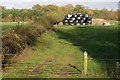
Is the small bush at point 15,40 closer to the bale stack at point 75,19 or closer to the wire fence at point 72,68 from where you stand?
the wire fence at point 72,68

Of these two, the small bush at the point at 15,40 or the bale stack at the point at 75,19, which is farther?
the bale stack at the point at 75,19

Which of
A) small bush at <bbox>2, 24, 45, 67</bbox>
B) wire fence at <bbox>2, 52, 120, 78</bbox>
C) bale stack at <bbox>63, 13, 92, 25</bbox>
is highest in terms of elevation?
bale stack at <bbox>63, 13, 92, 25</bbox>

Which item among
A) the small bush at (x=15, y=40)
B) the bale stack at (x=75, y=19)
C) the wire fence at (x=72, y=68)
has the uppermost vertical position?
the bale stack at (x=75, y=19)

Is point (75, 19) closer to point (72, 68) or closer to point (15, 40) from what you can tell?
point (15, 40)

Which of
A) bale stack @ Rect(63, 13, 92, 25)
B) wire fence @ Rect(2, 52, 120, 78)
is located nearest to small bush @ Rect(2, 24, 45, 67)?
wire fence @ Rect(2, 52, 120, 78)

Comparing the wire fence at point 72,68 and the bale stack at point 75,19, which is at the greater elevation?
the bale stack at point 75,19

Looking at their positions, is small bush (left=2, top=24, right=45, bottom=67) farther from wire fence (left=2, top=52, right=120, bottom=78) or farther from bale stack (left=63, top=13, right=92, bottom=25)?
bale stack (left=63, top=13, right=92, bottom=25)

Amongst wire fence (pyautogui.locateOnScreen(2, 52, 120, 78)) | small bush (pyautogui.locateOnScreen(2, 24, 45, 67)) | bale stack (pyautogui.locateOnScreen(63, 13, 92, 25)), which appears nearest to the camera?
wire fence (pyautogui.locateOnScreen(2, 52, 120, 78))

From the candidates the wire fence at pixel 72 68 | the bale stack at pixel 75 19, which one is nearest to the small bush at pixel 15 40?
the wire fence at pixel 72 68

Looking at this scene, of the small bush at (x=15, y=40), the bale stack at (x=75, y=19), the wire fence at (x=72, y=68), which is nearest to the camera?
the wire fence at (x=72, y=68)

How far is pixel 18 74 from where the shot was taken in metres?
5.65

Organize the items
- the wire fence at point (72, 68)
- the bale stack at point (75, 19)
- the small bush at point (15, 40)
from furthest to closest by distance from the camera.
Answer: the bale stack at point (75, 19) → the small bush at point (15, 40) → the wire fence at point (72, 68)

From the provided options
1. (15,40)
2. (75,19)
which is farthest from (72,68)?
(75,19)

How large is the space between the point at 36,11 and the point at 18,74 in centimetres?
841
